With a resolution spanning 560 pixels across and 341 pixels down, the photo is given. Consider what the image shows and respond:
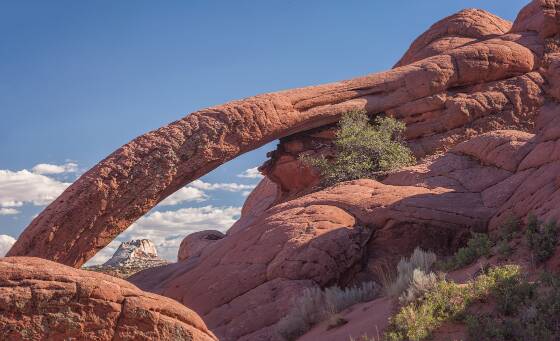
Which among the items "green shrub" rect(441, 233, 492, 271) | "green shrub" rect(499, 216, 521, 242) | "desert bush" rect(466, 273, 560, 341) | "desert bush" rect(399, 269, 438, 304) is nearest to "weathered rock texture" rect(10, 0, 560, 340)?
"green shrub" rect(499, 216, 521, 242)

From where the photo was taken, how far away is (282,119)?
2556 centimetres

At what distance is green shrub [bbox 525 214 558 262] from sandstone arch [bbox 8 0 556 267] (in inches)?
535

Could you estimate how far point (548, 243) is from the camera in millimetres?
11359

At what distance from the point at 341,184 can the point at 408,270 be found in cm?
857

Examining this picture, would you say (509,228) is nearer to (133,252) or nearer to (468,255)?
(468,255)

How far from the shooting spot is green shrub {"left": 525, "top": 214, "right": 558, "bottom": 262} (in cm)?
1124

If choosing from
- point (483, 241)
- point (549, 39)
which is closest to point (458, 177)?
point (483, 241)

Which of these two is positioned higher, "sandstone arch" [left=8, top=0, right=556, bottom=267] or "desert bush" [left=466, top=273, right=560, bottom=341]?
"sandstone arch" [left=8, top=0, right=556, bottom=267]

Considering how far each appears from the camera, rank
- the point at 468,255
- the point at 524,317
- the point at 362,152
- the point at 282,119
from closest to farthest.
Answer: the point at 524,317, the point at 468,255, the point at 282,119, the point at 362,152

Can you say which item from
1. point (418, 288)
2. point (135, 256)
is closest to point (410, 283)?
point (418, 288)

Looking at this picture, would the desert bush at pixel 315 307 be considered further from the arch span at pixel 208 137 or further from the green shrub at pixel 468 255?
the arch span at pixel 208 137

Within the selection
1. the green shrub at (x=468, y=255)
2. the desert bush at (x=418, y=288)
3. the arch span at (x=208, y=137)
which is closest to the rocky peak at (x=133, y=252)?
the arch span at (x=208, y=137)

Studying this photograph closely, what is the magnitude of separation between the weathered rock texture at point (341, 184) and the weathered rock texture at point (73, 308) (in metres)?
6.69

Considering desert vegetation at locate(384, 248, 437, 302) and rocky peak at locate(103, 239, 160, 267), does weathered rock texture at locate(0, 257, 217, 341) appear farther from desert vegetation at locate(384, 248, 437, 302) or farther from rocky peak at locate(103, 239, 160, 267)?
rocky peak at locate(103, 239, 160, 267)
